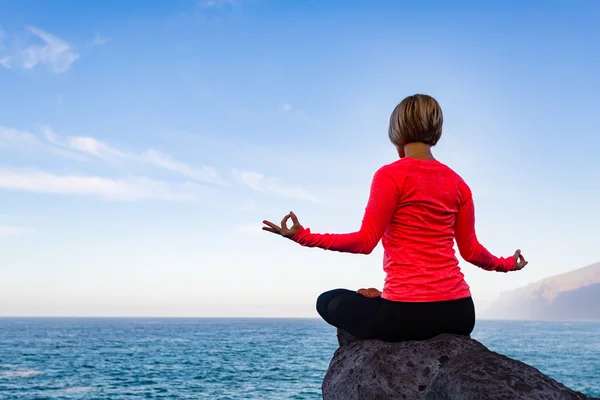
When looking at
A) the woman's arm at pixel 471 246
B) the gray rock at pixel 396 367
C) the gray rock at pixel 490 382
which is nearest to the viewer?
the gray rock at pixel 490 382

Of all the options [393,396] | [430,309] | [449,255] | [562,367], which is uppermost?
[449,255]

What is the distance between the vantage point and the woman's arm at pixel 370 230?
14.3ft

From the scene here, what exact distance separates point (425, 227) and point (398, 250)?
0.29m

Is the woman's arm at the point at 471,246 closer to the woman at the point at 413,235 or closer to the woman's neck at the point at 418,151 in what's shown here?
the woman at the point at 413,235

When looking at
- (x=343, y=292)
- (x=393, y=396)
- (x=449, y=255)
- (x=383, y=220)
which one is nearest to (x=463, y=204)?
(x=449, y=255)

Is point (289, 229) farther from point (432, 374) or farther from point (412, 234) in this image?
point (432, 374)

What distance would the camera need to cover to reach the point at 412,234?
178 inches

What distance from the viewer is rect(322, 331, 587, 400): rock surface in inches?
142

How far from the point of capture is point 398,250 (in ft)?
14.9

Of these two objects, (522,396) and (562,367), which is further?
(562,367)

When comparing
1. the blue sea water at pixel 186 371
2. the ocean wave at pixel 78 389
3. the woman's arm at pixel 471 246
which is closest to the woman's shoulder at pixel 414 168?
the woman's arm at pixel 471 246

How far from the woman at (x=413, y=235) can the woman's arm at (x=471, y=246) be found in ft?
0.30

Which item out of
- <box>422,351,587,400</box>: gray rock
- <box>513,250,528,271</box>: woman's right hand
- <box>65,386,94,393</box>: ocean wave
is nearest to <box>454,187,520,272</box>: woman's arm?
<box>513,250,528,271</box>: woman's right hand

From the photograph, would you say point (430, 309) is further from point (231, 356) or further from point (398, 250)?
point (231, 356)
